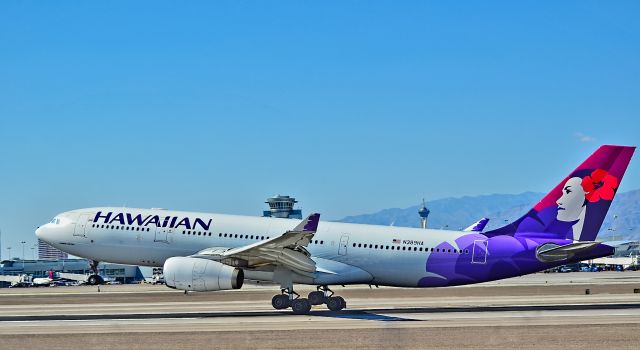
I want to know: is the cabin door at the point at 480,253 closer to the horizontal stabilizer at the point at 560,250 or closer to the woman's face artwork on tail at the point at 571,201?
the horizontal stabilizer at the point at 560,250

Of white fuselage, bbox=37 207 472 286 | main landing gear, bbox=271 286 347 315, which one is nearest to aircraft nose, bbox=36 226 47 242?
white fuselage, bbox=37 207 472 286

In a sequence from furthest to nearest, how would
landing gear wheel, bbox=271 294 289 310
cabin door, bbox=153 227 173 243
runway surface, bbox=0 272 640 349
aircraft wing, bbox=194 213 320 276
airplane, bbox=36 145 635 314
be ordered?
cabin door, bbox=153 227 173 243 → landing gear wheel, bbox=271 294 289 310 → airplane, bbox=36 145 635 314 → aircraft wing, bbox=194 213 320 276 → runway surface, bbox=0 272 640 349

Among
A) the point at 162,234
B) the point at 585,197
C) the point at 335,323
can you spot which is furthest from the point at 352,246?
the point at 585,197

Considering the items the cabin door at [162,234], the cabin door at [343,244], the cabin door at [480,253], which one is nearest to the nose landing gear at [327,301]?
the cabin door at [343,244]

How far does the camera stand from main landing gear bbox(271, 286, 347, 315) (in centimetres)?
4025

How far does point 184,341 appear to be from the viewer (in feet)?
94.1

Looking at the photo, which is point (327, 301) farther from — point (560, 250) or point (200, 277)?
point (560, 250)

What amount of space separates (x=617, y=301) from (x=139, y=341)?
94.0 feet

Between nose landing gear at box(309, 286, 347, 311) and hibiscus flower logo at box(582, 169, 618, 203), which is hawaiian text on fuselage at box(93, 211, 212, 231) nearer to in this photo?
nose landing gear at box(309, 286, 347, 311)

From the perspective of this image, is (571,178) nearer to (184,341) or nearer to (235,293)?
(184,341)

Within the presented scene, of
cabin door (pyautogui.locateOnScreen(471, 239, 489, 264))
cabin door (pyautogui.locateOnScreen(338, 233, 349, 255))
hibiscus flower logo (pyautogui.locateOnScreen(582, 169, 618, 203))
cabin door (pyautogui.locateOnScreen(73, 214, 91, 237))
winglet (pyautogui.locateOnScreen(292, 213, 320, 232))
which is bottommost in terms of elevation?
cabin door (pyautogui.locateOnScreen(471, 239, 489, 264))

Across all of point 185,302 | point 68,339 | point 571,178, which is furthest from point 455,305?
point 68,339

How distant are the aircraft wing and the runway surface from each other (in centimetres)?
228

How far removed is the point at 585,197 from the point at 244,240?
651 inches
